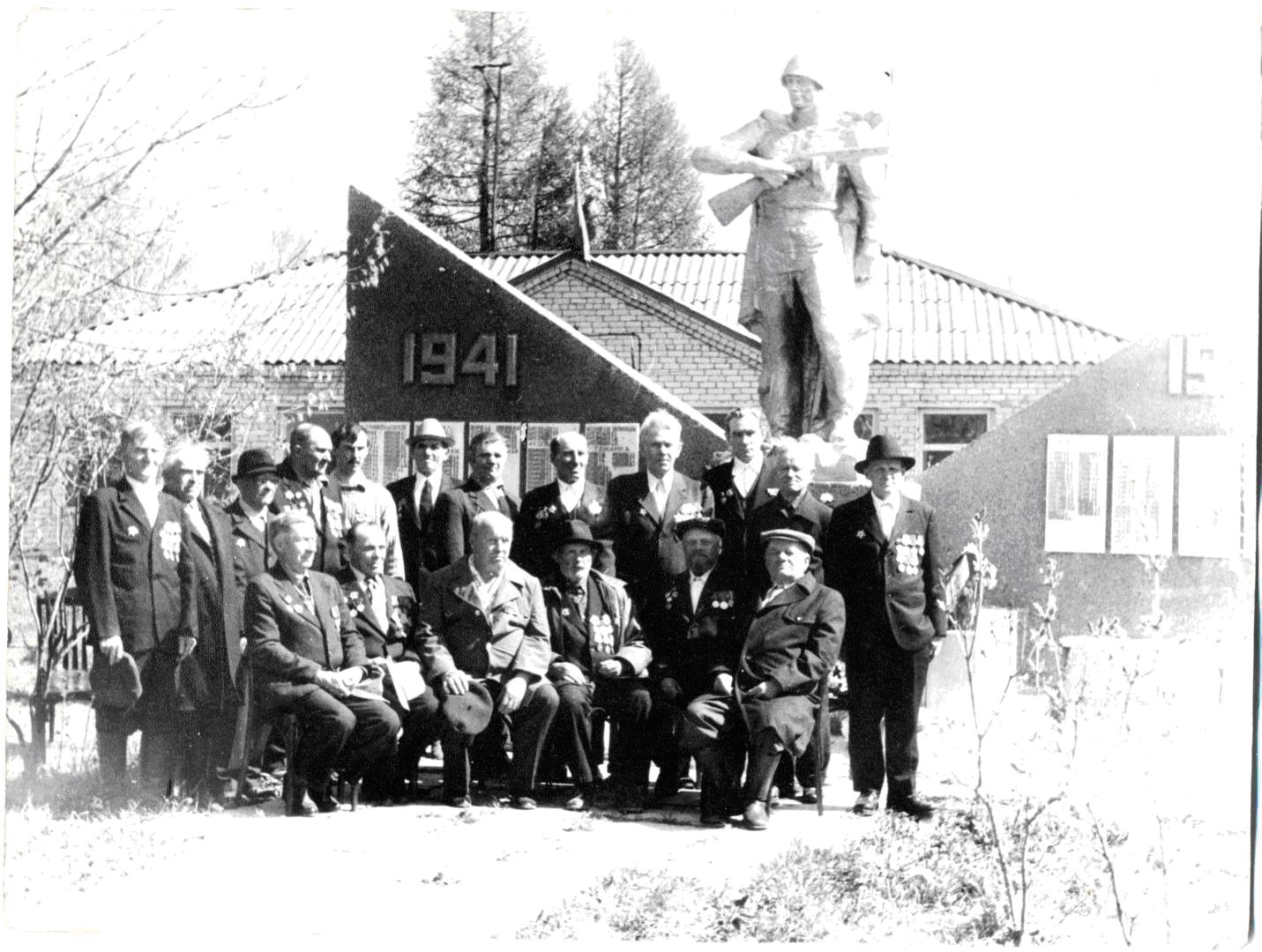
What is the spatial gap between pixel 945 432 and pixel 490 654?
1.89 meters

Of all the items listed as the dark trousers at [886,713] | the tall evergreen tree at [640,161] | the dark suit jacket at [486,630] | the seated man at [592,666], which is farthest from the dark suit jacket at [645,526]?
the tall evergreen tree at [640,161]

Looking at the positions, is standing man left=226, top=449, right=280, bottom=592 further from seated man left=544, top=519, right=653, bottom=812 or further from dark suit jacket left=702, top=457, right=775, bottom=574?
dark suit jacket left=702, top=457, right=775, bottom=574

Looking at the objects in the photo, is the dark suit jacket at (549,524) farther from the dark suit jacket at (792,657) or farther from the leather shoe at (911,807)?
the leather shoe at (911,807)

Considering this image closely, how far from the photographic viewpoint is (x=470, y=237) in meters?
6.18

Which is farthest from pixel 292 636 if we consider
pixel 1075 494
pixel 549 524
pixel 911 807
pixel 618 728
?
pixel 1075 494

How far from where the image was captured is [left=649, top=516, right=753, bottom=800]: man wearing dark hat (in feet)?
18.5

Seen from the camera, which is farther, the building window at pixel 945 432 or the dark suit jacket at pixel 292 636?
the building window at pixel 945 432

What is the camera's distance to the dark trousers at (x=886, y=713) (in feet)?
A: 18.5

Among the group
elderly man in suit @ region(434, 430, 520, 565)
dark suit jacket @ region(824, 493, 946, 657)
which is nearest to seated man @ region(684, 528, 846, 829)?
dark suit jacket @ region(824, 493, 946, 657)

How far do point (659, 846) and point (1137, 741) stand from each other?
177cm

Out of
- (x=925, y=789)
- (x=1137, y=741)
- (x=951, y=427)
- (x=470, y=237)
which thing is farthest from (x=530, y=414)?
(x=1137, y=741)

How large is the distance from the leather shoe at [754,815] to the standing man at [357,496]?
157 cm

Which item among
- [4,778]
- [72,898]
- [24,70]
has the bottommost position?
[72,898]

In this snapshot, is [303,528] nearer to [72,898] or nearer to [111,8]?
[72,898]
